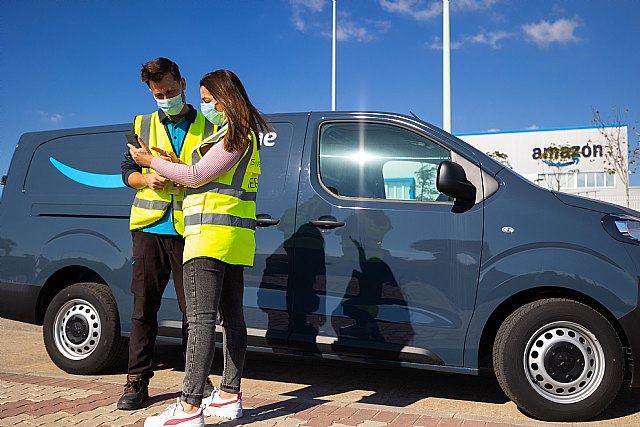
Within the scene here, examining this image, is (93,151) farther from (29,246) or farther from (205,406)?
(205,406)

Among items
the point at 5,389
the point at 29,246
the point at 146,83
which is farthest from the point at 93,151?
the point at 5,389

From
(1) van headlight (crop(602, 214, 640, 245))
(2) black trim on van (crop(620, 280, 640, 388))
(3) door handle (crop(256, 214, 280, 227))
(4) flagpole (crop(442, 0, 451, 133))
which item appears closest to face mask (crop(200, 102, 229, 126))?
(3) door handle (crop(256, 214, 280, 227))

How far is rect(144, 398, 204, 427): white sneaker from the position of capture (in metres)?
3.14

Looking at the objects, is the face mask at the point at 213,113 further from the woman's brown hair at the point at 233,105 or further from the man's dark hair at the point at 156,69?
the man's dark hair at the point at 156,69

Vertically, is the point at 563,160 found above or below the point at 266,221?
above

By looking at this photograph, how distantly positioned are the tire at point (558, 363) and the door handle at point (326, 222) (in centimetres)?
126

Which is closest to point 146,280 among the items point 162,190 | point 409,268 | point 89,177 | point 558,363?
point 162,190

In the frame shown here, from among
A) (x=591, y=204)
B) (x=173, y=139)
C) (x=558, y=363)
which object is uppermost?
(x=173, y=139)

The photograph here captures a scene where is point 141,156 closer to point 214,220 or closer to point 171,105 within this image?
point 171,105

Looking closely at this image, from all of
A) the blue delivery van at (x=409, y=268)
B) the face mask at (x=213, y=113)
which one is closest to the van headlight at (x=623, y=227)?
the blue delivery van at (x=409, y=268)

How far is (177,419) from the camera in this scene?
3135mm

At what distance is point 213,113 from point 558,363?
2462 millimetres

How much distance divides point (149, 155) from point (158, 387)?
181 cm

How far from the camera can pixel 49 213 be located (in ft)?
16.2
